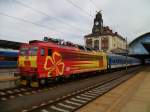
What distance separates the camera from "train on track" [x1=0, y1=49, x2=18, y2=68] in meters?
32.8

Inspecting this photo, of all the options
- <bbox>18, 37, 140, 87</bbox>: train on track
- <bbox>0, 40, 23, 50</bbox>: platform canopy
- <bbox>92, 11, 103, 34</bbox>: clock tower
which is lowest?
<bbox>18, 37, 140, 87</bbox>: train on track

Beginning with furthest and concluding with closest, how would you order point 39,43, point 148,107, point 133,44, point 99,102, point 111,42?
point 111,42
point 133,44
point 39,43
point 99,102
point 148,107

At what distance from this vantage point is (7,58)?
33562 millimetres

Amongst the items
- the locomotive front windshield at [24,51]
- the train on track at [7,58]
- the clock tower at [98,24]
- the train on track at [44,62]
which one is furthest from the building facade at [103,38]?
the locomotive front windshield at [24,51]

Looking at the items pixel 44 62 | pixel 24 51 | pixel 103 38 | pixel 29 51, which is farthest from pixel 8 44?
pixel 103 38

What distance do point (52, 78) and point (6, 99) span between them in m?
5.36

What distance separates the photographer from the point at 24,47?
652 inches

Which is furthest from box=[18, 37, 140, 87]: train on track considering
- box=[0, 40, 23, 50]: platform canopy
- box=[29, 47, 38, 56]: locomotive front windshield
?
box=[0, 40, 23, 50]: platform canopy

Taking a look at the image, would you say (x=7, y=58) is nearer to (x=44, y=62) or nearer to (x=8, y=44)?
(x=8, y=44)

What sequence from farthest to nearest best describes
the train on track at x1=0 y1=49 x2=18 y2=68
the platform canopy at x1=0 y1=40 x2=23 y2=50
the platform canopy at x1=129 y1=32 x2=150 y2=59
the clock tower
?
1. the clock tower
2. the platform canopy at x1=129 y1=32 x2=150 y2=59
3. the train on track at x1=0 y1=49 x2=18 y2=68
4. the platform canopy at x1=0 y1=40 x2=23 y2=50

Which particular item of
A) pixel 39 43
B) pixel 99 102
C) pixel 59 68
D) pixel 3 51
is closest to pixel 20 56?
pixel 39 43

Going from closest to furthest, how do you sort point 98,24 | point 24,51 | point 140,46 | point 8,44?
1. point 24,51
2. point 8,44
3. point 140,46
4. point 98,24

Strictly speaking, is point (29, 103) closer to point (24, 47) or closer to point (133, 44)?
point (24, 47)

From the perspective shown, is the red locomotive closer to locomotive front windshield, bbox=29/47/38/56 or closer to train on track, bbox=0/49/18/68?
locomotive front windshield, bbox=29/47/38/56
